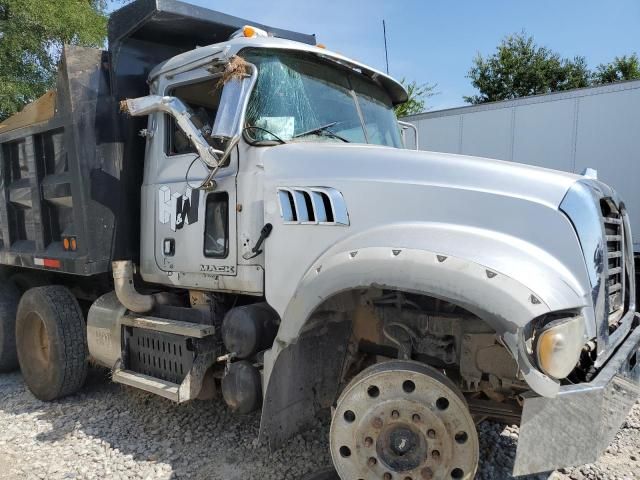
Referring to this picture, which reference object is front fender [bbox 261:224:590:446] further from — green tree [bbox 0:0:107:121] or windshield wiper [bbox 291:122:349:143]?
green tree [bbox 0:0:107:121]

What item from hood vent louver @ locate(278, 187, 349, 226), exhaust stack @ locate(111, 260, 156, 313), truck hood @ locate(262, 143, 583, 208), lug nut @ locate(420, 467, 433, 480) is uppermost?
truck hood @ locate(262, 143, 583, 208)

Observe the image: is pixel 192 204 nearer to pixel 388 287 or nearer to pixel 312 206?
pixel 312 206

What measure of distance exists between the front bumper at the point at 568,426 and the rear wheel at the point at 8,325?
512cm

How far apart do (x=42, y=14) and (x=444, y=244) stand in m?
12.7

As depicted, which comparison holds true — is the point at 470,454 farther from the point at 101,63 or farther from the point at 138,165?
the point at 101,63

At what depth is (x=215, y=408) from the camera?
14.0 feet

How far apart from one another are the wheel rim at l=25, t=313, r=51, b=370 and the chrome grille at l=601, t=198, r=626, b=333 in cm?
455

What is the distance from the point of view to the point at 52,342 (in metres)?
4.42

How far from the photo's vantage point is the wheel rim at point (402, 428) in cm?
233

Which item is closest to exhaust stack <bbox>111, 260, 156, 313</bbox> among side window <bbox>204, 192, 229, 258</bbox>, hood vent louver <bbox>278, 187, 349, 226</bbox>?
side window <bbox>204, 192, 229, 258</bbox>

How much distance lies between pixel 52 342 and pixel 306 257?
285 centimetres

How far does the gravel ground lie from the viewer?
10.8ft

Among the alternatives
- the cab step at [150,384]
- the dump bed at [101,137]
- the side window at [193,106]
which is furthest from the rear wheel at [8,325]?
the side window at [193,106]

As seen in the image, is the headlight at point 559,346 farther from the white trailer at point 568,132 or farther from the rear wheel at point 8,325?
the white trailer at point 568,132
